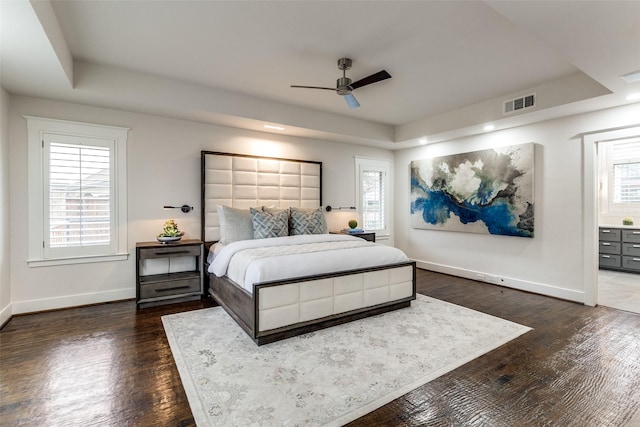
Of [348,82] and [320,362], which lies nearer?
[320,362]

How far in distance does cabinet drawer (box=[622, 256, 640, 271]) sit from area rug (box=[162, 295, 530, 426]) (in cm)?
441

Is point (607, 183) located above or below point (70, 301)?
above

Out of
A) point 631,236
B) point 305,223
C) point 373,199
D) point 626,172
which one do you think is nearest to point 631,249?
point 631,236

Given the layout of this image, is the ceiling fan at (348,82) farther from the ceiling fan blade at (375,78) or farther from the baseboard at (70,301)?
the baseboard at (70,301)

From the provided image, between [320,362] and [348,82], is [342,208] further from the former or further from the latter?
[320,362]

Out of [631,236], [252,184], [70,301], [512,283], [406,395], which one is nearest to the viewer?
[406,395]

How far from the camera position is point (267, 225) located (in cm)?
433

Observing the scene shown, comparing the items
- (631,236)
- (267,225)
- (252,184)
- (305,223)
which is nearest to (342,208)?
(305,223)

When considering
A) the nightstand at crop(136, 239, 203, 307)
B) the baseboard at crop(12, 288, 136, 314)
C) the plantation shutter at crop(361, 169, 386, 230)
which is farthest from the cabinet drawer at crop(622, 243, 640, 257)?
the baseboard at crop(12, 288, 136, 314)

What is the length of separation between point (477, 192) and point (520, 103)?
1575mm

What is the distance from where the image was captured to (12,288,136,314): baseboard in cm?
359

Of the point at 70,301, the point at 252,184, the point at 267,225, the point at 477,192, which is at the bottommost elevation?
the point at 70,301

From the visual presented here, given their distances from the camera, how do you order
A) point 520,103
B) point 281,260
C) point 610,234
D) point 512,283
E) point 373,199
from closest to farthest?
1. point 281,260
2. point 520,103
3. point 512,283
4. point 610,234
5. point 373,199

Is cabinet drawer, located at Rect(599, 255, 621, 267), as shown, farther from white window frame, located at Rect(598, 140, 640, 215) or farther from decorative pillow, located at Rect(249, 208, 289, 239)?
decorative pillow, located at Rect(249, 208, 289, 239)
